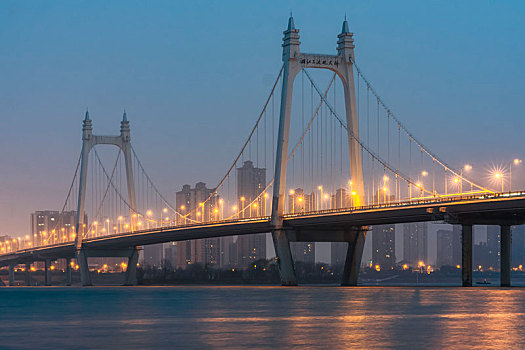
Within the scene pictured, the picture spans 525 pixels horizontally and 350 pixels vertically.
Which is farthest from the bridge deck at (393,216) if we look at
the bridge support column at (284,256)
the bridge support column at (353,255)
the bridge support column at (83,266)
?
the bridge support column at (83,266)

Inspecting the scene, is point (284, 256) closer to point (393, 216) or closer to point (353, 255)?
point (353, 255)

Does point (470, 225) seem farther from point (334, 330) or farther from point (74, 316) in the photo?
point (334, 330)

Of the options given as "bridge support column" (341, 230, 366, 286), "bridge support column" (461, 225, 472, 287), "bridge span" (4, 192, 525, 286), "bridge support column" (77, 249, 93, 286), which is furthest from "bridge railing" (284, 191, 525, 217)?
"bridge support column" (77, 249, 93, 286)

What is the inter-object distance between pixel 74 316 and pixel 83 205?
94.5 metres

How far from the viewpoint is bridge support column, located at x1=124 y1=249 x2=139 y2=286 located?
12975 cm

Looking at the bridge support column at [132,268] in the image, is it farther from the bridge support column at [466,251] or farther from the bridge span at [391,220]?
A: the bridge support column at [466,251]

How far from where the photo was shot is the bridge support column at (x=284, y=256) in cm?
8506

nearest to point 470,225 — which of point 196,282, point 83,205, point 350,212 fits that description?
point 350,212

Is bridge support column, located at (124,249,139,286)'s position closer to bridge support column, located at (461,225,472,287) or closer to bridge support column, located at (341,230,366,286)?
bridge support column, located at (341,230,366,286)

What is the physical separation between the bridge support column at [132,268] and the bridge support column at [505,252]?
55584mm

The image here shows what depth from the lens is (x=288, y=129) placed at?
8331cm

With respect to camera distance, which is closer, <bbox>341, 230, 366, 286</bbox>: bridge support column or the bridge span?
the bridge span

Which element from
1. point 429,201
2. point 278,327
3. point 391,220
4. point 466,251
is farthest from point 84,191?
point 278,327

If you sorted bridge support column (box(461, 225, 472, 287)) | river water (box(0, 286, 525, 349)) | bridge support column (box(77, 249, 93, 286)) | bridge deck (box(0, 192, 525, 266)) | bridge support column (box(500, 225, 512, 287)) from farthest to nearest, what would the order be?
bridge support column (box(77, 249, 93, 286)) → bridge support column (box(500, 225, 512, 287)) → bridge support column (box(461, 225, 472, 287)) → bridge deck (box(0, 192, 525, 266)) → river water (box(0, 286, 525, 349))
